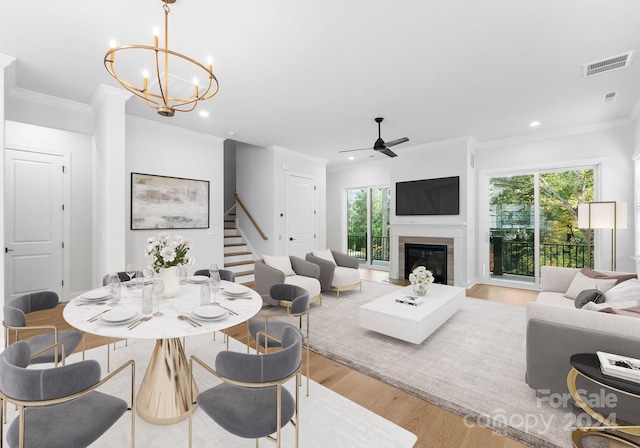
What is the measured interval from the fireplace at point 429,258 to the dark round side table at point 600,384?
165 inches

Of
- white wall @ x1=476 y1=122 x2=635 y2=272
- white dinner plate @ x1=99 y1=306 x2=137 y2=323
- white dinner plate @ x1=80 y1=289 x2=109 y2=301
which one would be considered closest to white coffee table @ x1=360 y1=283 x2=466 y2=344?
white dinner plate @ x1=99 y1=306 x2=137 y2=323

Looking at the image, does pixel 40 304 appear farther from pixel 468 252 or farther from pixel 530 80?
pixel 468 252

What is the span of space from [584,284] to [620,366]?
2.29 metres

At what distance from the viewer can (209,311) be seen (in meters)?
1.79

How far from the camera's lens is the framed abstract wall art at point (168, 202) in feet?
15.4

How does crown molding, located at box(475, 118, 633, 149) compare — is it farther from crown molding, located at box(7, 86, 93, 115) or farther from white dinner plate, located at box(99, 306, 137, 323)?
crown molding, located at box(7, 86, 93, 115)

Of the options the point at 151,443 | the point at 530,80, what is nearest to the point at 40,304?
the point at 151,443

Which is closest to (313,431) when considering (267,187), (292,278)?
(292,278)

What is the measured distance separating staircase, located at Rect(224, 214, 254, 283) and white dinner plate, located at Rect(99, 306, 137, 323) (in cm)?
428

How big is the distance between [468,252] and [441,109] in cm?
291

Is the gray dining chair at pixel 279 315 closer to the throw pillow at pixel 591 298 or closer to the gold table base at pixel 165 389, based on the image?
the gold table base at pixel 165 389

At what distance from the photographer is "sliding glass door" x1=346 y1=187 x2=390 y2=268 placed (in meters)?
8.00

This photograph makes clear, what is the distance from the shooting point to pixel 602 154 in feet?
15.9

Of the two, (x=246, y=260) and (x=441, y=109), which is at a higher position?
(x=441, y=109)
